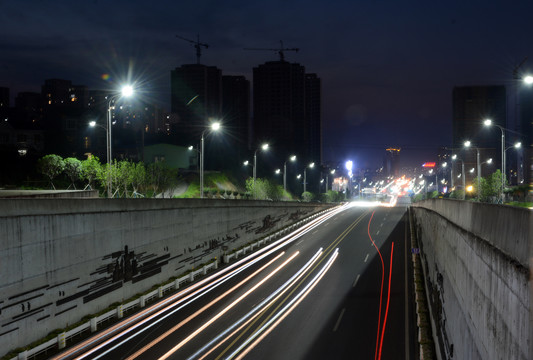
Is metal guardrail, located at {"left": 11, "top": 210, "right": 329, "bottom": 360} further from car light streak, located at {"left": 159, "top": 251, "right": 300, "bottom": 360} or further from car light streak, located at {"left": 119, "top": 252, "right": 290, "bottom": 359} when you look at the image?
car light streak, located at {"left": 159, "top": 251, "right": 300, "bottom": 360}

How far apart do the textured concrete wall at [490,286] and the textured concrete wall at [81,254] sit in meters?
16.8

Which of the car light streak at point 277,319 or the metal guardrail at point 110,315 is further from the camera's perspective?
the car light streak at point 277,319

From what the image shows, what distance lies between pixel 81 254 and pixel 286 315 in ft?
37.0

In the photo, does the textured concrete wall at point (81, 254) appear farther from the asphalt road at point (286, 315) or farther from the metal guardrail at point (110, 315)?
the asphalt road at point (286, 315)

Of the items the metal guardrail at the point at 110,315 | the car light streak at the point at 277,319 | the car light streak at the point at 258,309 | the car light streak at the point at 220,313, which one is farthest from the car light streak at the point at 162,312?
the car light streak at the point at 277,319

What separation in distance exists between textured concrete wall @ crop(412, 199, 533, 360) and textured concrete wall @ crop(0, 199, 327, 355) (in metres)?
16.8

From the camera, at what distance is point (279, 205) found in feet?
226

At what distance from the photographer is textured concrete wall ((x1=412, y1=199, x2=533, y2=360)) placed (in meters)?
8.71

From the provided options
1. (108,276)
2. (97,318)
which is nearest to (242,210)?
(108,276)

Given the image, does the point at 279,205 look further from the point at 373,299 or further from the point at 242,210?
the point at 373,299

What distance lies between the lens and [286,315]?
27.6m

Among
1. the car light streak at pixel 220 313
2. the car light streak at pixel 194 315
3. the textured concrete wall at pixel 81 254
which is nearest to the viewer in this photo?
the textured concrete wall at pixel 81 254

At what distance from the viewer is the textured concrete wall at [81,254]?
20.2 meters

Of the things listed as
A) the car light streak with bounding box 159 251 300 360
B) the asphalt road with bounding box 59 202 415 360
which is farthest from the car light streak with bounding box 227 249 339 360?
the car light streak with bounding box 159 251 300 360
